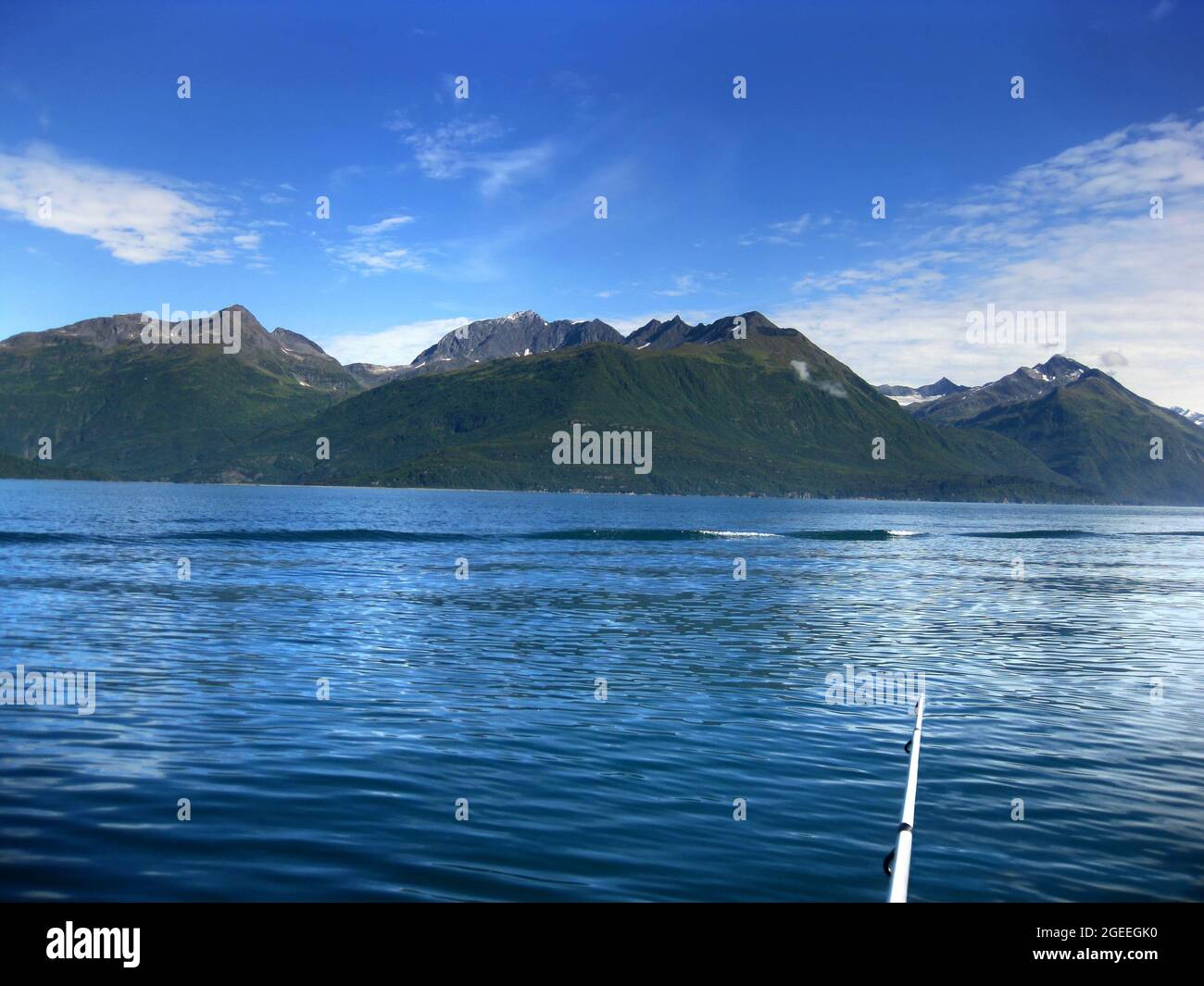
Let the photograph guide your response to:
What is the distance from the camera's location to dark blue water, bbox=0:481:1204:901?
16734 mm

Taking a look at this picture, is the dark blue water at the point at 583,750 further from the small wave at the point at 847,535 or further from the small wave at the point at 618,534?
the small wave at the point at 847,535

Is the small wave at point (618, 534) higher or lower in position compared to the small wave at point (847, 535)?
higher

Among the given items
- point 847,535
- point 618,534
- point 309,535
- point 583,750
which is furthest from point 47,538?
point 847,535

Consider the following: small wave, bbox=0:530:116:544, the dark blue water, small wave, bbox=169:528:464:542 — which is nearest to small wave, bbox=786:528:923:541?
small wave, bbox=169:528:464:542

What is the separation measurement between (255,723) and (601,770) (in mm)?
10338

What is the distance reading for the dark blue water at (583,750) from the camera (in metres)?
16.7

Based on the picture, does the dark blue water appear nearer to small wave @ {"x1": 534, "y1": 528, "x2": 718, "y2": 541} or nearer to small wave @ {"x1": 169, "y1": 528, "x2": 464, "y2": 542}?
small wave @ {"x1": 169, "y1": 528, "x2": 464, "y2": 542}

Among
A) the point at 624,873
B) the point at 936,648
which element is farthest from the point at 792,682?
the point at 624,873

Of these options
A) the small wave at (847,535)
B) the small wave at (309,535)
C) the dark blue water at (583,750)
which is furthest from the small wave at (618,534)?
the dark blue water at (583,750)
